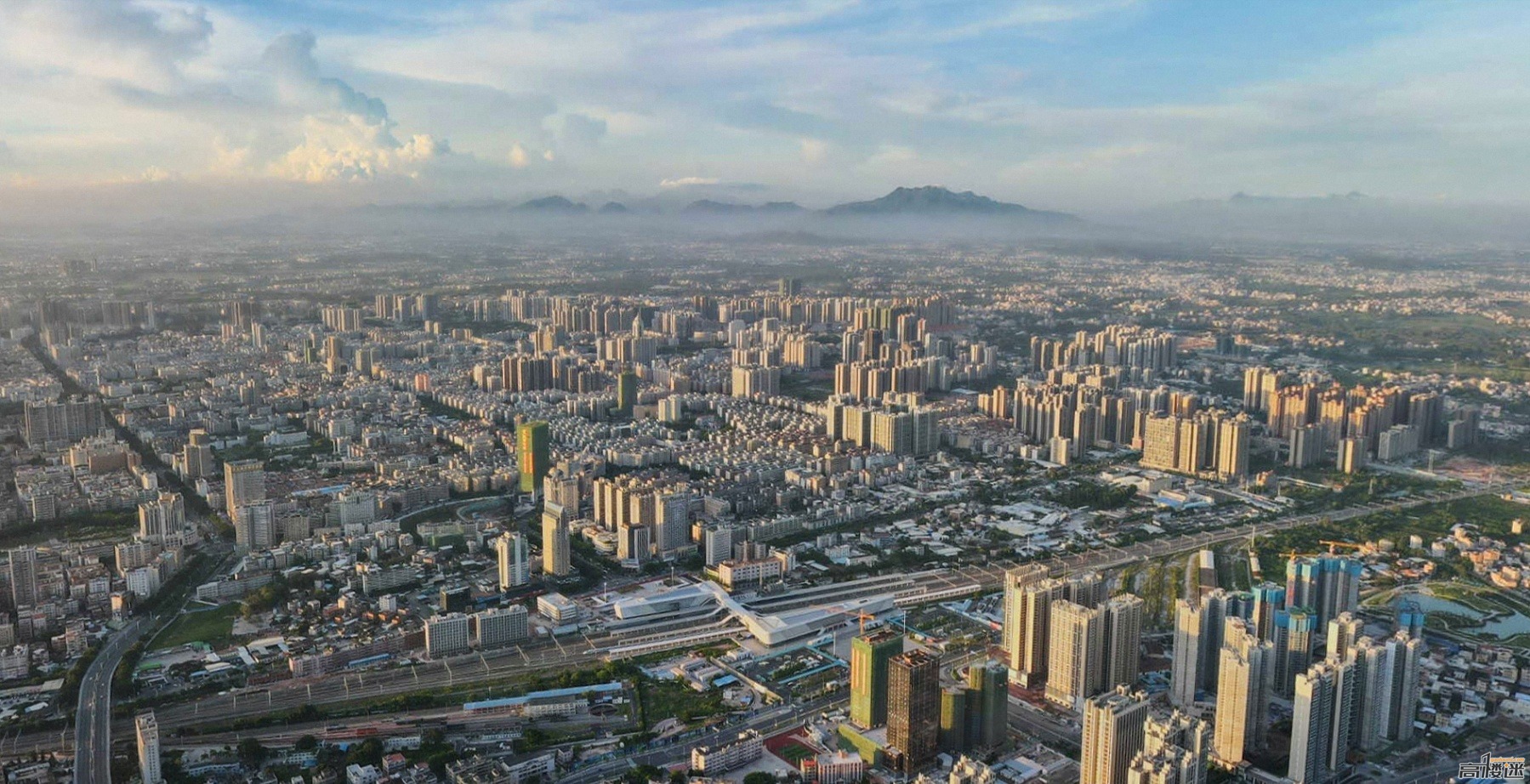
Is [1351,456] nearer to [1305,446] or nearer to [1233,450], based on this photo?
[1305,446]

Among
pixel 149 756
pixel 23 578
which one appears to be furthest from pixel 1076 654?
pixel 23 578

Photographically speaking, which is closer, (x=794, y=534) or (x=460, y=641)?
(x=460, y=641)

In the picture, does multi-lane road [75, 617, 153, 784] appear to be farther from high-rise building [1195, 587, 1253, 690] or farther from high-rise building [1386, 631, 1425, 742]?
high-rise building [1386, 631, 1425, 742]

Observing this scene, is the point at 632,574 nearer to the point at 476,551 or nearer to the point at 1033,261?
the point at 476,551

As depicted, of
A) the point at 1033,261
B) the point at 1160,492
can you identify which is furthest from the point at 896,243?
the point at 1160,492

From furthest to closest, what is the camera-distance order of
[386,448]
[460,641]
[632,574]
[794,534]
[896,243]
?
[896,243], [386,448], [794,534], [632,574], [460,641]

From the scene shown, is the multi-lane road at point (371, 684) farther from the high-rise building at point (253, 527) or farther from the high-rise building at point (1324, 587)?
the high-rise building at point (1324, 587)
